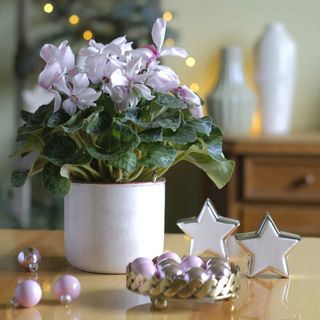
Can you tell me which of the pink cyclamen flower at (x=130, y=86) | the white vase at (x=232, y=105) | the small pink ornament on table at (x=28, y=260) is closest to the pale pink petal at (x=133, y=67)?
the pink cyclamen flower at (x=130, y=86)

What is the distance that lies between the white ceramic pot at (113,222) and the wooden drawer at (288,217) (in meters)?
1.42

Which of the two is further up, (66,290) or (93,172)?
(93,172)

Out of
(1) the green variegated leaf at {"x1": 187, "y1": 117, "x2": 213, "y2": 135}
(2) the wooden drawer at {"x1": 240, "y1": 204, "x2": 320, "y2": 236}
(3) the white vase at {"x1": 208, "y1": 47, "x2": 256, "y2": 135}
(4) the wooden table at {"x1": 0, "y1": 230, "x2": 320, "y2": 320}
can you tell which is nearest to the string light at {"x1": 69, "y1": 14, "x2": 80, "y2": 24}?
(3) the white vase at {"x1": 208, "y1": 47, "x2": 256, "y2": 135}

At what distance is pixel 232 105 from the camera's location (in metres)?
2.79

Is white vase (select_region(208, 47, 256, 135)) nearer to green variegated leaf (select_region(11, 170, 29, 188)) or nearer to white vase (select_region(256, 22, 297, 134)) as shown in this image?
white vase (select_region(256, 22, 297, 134))

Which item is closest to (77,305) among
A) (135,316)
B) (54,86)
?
(135,316)

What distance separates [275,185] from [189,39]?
0.83 metres

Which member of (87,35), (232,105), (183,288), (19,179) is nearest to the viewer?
(183,288)

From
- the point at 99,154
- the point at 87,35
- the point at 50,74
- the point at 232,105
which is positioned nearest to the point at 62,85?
the point at 50,74

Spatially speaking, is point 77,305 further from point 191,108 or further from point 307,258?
point 307,258

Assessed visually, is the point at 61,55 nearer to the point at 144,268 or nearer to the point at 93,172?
the point at 93,172

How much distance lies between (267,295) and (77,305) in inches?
11.0

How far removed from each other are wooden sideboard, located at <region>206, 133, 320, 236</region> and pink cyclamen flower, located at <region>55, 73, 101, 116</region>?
58.0 inches

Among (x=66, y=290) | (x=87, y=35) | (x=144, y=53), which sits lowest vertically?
(x=66, y=290)
